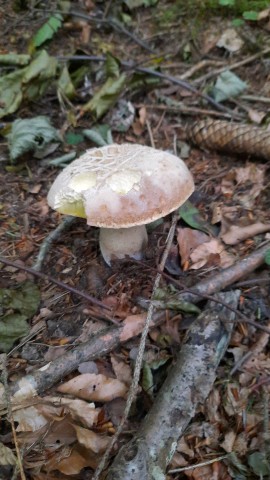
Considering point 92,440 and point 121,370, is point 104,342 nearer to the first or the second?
point 121,370

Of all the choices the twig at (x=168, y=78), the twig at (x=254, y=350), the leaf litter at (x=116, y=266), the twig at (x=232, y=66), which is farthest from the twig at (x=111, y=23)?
the twig at (x=254, y=350)

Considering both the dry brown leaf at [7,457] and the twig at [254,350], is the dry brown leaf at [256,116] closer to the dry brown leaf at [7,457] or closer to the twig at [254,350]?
the twig at [254,350]

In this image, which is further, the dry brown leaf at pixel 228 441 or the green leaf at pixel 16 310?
the green leaf at pixel 16 310

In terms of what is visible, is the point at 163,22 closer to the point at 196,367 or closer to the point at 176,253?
the point at 176,253

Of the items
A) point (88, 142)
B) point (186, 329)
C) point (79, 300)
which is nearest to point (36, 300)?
point (79, 300)

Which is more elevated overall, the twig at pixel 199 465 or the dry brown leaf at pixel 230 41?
the dry brown leaf at pixel 230 41

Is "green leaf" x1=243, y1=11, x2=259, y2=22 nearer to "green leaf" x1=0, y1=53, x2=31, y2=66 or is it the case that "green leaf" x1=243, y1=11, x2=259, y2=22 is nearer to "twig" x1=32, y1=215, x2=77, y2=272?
"green leaf" x1=0, y1=53, x2=31, y2=66

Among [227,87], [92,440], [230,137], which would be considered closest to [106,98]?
[227,87]
